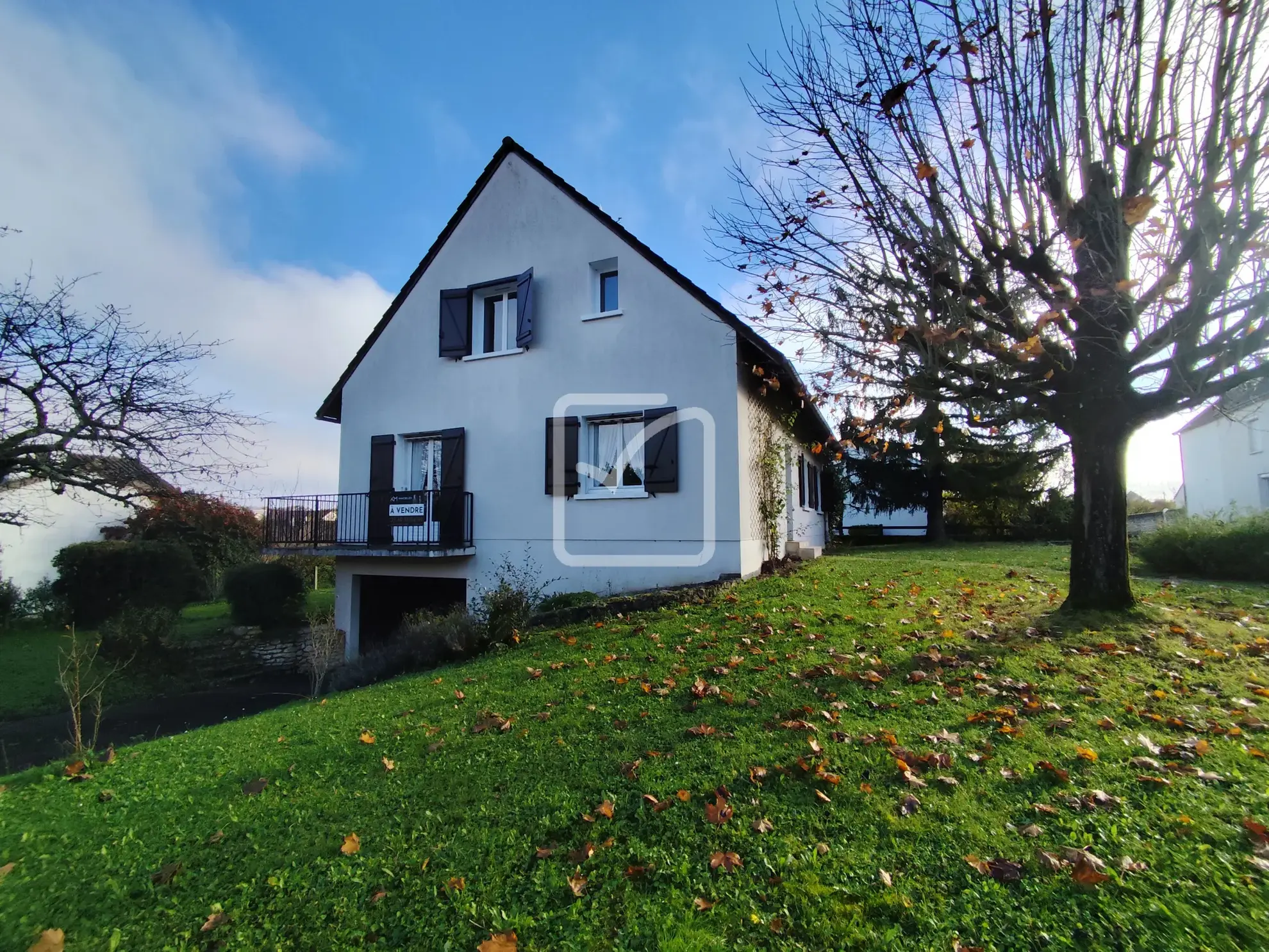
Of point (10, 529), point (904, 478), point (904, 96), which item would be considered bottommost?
point (10, 529)

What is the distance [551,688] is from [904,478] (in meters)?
24.0

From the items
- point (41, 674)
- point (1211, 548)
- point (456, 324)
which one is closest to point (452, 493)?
point (456, 324)

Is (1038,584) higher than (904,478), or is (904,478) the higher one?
(904,478)

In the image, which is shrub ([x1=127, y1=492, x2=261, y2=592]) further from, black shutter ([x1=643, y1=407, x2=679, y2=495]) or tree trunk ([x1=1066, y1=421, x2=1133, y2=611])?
tree trunk ([x1=1066, y1=421, x2=1133, y2=611])

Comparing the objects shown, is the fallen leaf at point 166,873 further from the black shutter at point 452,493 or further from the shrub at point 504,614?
the black shutter at point 452,493

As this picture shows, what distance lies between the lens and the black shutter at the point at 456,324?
12453 millimetres

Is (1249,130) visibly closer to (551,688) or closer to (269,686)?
(551,688)

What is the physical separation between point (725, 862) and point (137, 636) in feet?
43.9

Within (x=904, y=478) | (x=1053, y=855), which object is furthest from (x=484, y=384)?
(x=904, y=478)

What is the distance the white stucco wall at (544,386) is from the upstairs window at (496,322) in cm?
35

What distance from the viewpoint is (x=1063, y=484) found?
985 inches

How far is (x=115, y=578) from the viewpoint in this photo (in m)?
14.4

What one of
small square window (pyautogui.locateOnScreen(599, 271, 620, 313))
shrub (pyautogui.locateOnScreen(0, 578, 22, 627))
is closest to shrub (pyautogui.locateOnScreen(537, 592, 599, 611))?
small square window (pyautogui.locateOnScreen(599, 271, 620, 313))

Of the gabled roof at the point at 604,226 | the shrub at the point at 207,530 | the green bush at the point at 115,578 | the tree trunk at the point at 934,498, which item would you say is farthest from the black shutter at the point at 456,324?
the tree trunk at the point at 934,498
